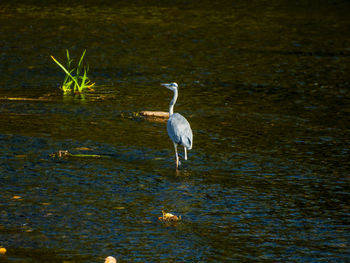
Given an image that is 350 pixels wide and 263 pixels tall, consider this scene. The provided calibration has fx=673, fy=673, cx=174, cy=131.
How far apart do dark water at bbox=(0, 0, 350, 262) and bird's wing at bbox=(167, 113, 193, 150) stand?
0.44m

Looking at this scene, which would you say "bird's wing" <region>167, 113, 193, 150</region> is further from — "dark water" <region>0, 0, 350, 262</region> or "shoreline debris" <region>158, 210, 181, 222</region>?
"shoreline debris" <region>158, 210, 181, 222</region>

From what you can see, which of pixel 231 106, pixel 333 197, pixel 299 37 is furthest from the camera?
pixel 299 37

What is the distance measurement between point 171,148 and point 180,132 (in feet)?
3.78

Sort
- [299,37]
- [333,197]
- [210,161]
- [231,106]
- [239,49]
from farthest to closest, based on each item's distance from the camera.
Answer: [299,37]
[239,49]
[231,106]
[210,161]
[333,197]

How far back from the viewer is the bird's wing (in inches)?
441

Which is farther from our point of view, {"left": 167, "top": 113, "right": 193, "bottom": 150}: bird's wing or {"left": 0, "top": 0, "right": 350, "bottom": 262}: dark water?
{"left": 167, "top": 113, "right": 193, "bottom": 150}: bird's wing

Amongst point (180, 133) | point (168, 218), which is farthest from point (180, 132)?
point (168, 218)

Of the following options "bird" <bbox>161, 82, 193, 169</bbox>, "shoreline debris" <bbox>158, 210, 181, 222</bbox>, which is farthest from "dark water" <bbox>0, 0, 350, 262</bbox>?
"bird" <bbox>161, 82, 193, 169</bbox>

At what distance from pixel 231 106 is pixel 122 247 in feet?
27.1

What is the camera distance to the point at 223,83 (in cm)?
1809

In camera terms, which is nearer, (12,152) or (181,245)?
(181,245)

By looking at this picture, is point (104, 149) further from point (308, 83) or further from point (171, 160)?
point (308, 83)

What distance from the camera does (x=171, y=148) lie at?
12.4m

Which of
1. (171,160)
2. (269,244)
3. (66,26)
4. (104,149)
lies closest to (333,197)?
(269,244)
